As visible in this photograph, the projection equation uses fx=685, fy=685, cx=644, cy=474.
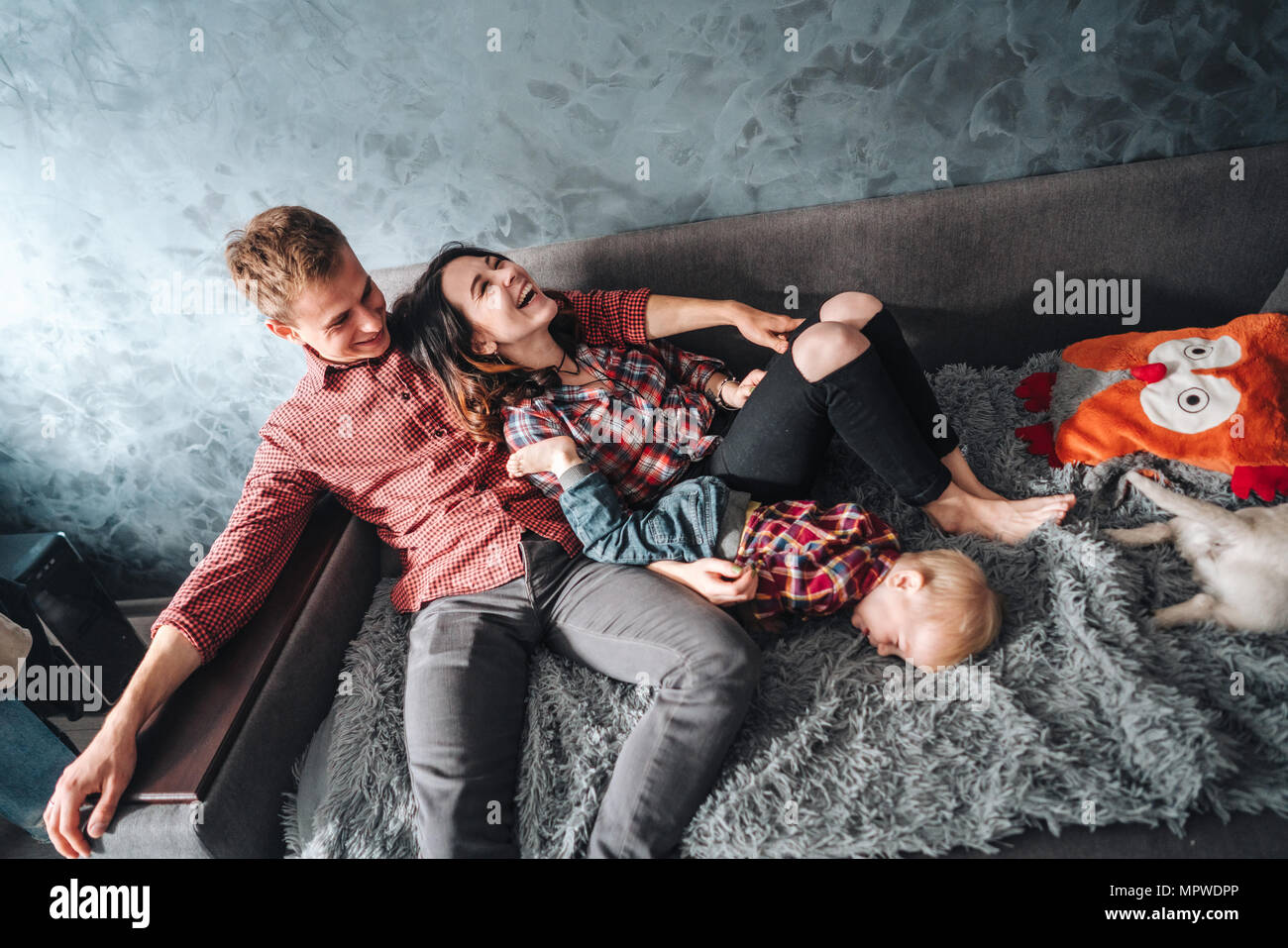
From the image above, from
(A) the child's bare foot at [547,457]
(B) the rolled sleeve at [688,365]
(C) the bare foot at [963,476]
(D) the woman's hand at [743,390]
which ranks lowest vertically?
(C) the bare foot at [963,476]

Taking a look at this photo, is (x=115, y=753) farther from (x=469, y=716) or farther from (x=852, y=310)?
(x=852, y=310)

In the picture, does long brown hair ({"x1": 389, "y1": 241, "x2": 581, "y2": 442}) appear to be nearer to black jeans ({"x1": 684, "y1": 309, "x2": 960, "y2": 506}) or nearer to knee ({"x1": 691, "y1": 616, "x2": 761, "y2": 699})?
black jeans ({"x1": 684, "y1": 309, "x2": 960, "y2": 506})

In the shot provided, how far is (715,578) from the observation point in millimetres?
1124

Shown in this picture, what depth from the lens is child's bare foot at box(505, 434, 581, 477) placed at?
3.88 ft

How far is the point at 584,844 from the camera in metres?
0.96

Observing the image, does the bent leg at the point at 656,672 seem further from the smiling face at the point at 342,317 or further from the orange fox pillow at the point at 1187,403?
the orange fox pillow at the point at 1187,403

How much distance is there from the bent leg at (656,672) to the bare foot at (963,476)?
515mm

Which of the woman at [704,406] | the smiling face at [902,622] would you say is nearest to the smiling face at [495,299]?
the woman at [704,406]

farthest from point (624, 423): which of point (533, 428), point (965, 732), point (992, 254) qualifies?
point (992, 254)

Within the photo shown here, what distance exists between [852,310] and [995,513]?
436mm

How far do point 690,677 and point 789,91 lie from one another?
1.12 m

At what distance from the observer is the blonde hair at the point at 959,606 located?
1.01m
